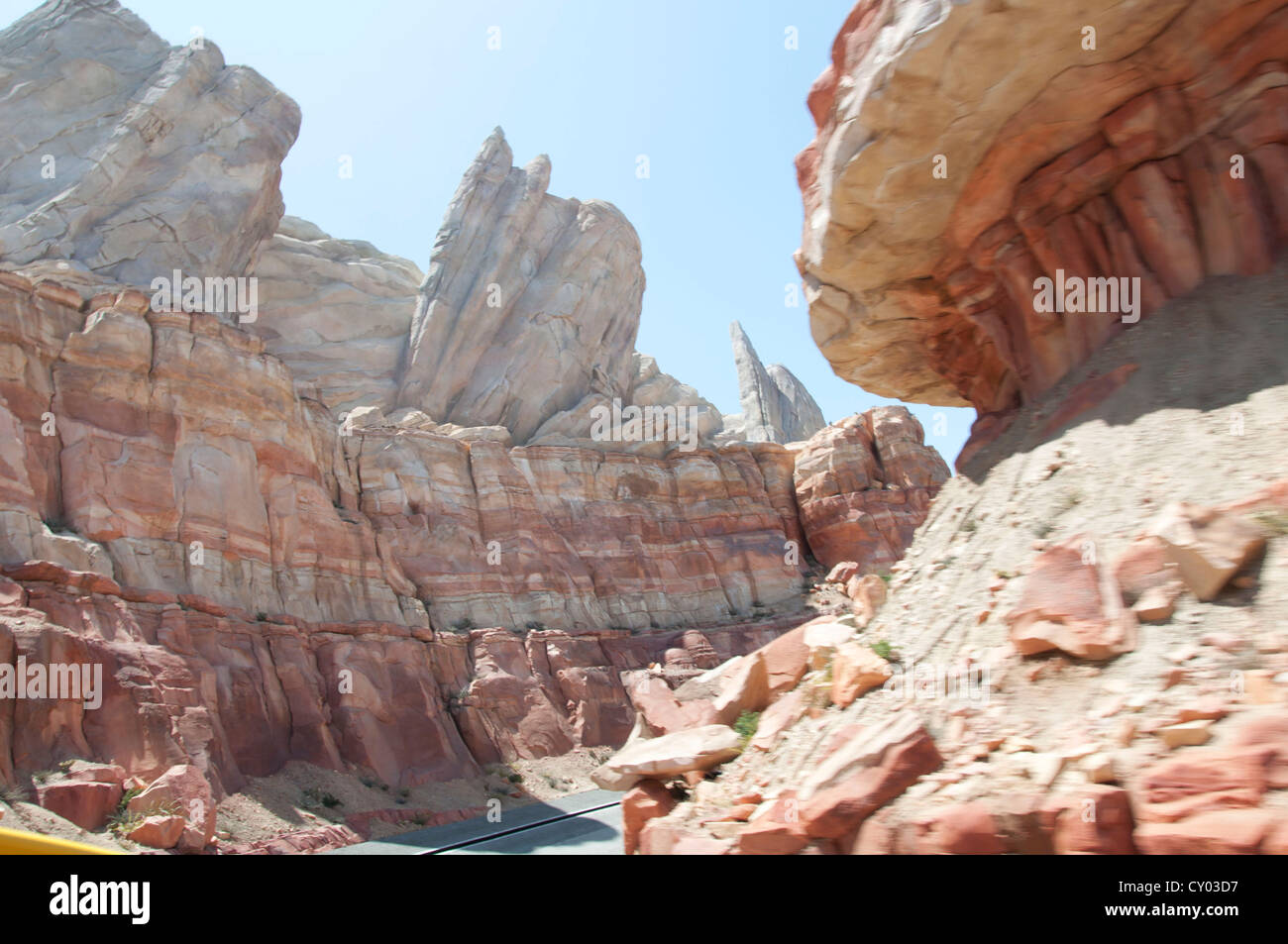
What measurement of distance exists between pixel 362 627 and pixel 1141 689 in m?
23.9

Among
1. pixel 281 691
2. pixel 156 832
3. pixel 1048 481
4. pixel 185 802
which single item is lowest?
pixel 156 832

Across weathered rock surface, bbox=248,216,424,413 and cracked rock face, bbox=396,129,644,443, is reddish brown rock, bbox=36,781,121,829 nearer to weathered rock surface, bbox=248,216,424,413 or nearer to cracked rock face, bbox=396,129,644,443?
weathered rock surface, bbox=248,216,424,413

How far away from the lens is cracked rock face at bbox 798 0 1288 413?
367 inches

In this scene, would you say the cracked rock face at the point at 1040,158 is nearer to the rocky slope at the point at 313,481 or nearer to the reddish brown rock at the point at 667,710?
the reddish brown rock at the point at 667,710

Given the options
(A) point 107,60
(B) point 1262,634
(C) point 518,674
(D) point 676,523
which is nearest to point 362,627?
(C) point 518,674

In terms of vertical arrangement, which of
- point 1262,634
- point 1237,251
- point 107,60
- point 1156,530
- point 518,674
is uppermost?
point 107,60

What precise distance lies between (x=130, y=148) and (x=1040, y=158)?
4528 centimetres

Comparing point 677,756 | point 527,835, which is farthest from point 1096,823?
point 527,835

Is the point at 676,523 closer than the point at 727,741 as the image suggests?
No

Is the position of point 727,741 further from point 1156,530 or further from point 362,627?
point 362,627

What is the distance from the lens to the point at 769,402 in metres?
89.2

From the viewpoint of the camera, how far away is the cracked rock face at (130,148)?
39.6 m

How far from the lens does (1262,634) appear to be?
20.1 ft

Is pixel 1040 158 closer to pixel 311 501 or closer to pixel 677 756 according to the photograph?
pixel 677 756
